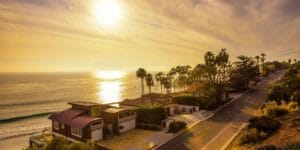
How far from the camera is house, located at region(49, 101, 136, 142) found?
29.3 meters

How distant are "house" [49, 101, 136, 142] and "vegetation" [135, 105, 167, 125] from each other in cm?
142

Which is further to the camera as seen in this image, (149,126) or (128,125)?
(149,126)

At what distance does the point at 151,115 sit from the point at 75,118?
40.7 ft

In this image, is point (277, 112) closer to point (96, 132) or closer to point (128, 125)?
point (128, 125)

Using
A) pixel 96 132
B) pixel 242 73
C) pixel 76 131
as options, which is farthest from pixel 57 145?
pixel 242 73

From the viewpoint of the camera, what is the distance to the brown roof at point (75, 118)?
2975 centimetres

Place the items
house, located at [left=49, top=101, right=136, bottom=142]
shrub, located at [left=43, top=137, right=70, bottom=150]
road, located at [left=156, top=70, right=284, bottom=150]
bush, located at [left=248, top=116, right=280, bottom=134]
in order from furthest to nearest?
1. house, located at [left=49, top=101, right=136, bottom=142]
2. road, located at [left=156, top=70, right=284, bottom=150]
3. bush, located at [left=248, top=116, right=280, bottom=134]
4. shrub, located at [left=43, top=137, right=70, bottom=150]

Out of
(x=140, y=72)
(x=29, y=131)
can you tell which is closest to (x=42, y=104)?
(x=29, y=131)

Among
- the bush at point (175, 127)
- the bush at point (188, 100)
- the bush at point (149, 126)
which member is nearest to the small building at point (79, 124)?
the bush at point (149, 126)

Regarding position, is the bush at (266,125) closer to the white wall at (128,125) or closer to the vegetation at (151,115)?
the vegetation at (151,115)

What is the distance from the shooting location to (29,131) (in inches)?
2014

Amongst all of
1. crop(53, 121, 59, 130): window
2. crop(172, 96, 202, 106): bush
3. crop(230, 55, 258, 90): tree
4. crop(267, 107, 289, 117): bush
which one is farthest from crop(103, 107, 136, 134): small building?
crop(230, 55, 258, 90): tree

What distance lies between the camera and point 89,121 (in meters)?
29.4

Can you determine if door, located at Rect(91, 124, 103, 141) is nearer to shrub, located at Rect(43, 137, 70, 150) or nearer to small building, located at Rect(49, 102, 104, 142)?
small building, located at Rect(49, 102, 104, 142)
